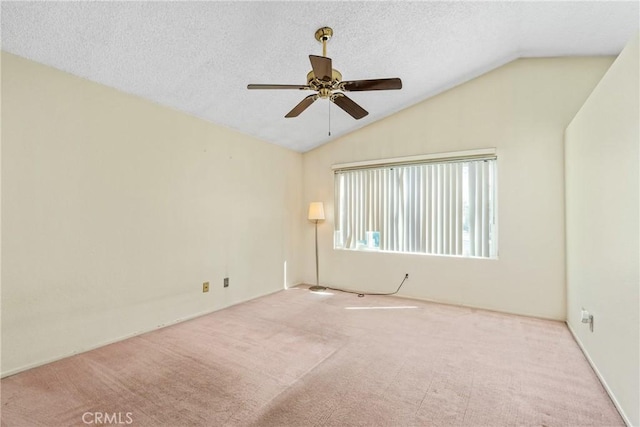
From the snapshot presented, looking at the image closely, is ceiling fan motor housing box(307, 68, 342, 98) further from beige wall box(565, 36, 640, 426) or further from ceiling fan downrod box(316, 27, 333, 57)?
beige wall box(565, 36, 640, 426)

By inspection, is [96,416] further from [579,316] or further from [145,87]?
[579,316]

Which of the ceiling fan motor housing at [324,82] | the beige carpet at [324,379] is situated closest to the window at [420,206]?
the beige carpet at [324,379]

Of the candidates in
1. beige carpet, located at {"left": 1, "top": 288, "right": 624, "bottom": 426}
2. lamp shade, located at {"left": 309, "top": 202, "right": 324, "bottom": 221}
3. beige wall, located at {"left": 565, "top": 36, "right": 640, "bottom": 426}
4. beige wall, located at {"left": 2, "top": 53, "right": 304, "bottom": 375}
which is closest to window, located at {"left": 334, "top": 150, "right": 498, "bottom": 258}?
lamp shade, located at {"left": 309, "top": 202, "right": 324, "bottom": 221}

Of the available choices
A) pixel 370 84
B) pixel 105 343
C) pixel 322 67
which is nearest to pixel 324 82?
pixel 322 67

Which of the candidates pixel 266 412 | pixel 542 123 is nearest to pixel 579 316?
pixel 542 123

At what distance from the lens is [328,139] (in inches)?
185

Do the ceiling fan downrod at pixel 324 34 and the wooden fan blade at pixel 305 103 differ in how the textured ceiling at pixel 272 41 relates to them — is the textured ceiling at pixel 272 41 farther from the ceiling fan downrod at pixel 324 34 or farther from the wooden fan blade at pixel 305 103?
the wooden fan blade at pixel 305 103

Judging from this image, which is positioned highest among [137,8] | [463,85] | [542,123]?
[463,85]

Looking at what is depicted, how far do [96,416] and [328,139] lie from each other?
4.06 m

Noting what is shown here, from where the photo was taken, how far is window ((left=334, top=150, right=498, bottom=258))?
363 cm

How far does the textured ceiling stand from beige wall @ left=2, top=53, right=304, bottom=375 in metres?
0.26

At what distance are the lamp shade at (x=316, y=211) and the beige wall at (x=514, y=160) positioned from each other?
126 centimetres

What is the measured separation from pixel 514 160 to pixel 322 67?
9.00ft

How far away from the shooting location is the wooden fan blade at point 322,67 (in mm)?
1835
